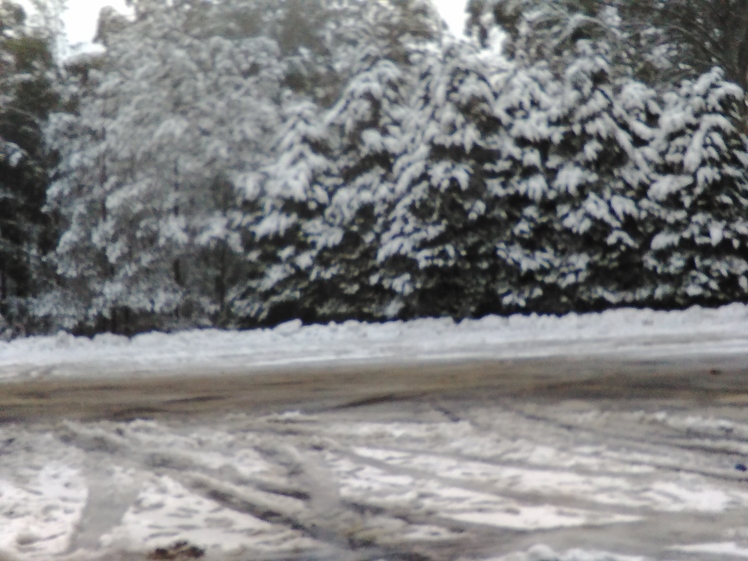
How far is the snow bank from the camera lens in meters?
12.4

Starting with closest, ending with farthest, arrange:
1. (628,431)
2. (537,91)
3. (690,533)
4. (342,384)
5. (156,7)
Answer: (690,533) → (628,431) → (342,384) → (537,91) → (156,7)

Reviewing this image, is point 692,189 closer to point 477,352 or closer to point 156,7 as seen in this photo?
point 477,352

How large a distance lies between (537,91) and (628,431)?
654 inches

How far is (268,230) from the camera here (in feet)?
73.2

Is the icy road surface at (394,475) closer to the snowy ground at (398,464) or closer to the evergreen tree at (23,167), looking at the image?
the snowy ground at (398,464)

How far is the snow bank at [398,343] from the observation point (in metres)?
12.4

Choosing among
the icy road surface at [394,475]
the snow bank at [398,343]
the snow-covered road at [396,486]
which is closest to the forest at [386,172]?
the snow bank at [398,343]

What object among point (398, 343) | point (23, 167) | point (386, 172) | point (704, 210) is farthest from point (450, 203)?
point (23, 167)

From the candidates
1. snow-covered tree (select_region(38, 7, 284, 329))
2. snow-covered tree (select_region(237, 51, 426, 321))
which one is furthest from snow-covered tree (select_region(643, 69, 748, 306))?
snow-covered tree (select_region(38, 7, 284, 329))

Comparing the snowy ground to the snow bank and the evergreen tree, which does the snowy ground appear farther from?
the evergreen tree

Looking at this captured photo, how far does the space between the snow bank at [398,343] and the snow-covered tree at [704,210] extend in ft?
7.75

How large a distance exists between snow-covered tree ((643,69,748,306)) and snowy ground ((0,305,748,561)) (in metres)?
8.98

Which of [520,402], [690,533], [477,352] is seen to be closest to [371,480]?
[690,533]

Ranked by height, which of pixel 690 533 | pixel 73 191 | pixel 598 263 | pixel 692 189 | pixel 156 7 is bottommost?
pixel 690 533
